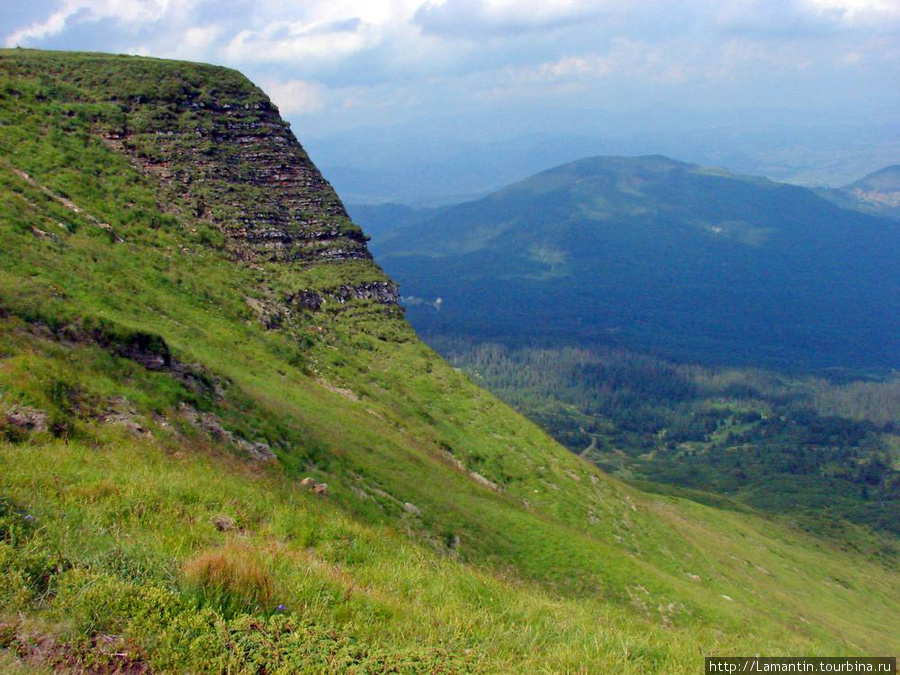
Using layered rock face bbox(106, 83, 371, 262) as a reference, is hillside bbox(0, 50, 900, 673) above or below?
below

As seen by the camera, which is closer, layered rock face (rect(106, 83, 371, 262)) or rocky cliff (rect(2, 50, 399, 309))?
rocky cliff (rect(2, 50, 399, 309))

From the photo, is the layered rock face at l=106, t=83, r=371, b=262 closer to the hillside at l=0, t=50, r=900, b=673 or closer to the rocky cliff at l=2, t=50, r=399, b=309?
the rocky cliff at l=2, t=50, r=399, b=309

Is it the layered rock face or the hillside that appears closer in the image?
the hillside

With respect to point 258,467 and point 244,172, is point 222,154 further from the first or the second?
point 258,467

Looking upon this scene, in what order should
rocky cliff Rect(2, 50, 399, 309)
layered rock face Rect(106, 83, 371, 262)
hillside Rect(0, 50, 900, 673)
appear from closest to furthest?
hillside Rect(0, 50, 900, 673) < rocky cliff Rect(2, 50, 399, 309) < layered rock face Rect(106, 83, 371, 262)

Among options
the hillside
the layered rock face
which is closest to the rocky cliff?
the layered rock face

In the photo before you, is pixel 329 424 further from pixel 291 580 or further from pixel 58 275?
pixel 291 580

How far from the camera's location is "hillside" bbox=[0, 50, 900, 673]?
6.22 m

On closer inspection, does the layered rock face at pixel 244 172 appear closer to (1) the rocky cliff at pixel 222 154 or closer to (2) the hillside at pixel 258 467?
(1) the rocky cliff at pixel 222 154

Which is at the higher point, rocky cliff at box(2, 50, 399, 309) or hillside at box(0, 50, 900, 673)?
rocky cliff at box(2, 50, 399, 309)

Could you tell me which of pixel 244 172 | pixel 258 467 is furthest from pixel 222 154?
pixel 258 467

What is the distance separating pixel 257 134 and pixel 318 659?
168 feet

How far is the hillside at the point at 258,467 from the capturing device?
20.4 feet

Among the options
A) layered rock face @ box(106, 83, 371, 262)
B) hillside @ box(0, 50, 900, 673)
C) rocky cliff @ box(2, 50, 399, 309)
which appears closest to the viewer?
hillside @ box(0, 50, 900, 673)
